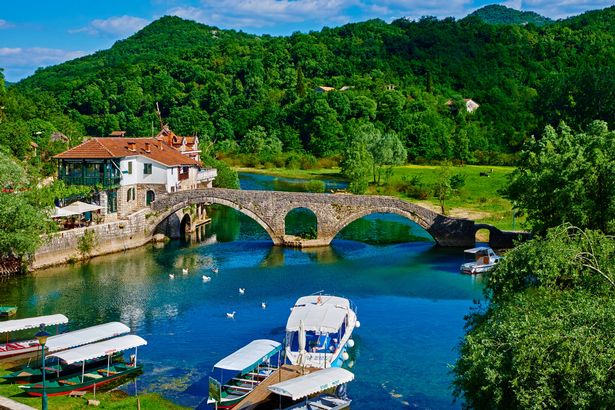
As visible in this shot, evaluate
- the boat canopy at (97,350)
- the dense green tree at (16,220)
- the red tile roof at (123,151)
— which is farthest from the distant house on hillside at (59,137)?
the boat canopy at (97,350)

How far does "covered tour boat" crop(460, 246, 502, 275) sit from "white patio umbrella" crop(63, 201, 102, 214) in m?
29.5

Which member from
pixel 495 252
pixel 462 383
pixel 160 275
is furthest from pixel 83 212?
pixel 462 383

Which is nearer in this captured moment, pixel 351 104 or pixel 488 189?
pixel 488 189

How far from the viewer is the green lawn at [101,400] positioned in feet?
89.6

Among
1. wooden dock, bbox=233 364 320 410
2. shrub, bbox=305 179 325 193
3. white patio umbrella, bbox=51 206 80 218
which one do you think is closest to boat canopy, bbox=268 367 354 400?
wooden dock, bbox=233 364 320 410

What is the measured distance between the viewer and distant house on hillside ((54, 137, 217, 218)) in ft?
197

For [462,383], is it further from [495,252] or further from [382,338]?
[495,252]

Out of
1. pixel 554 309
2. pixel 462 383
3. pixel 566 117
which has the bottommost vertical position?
pixel 462 383

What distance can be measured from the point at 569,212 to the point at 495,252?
2188 cm

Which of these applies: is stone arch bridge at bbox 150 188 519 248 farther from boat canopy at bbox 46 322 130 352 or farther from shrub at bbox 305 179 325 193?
boat canopy at bbox 46 322 130 352

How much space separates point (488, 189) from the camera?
273ft

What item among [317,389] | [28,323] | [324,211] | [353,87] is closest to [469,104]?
[353,87]

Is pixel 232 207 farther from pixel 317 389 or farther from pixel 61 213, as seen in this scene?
pixel 317 389

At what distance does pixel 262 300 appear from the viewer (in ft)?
144
